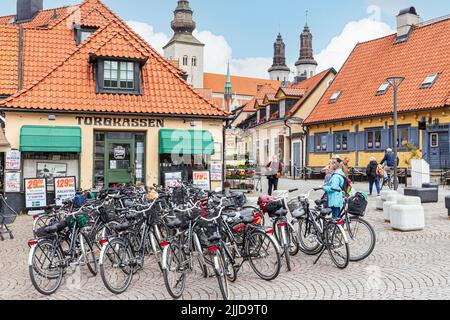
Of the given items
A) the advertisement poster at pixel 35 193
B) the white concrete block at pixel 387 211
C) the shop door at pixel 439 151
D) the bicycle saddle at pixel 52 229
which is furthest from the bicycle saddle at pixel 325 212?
the shop door at pixel 439 151

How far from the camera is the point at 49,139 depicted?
1500 centimetres

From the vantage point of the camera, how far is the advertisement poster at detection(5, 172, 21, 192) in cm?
1461

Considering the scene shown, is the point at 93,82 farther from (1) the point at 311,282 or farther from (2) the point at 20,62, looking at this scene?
(1) the point at 311,282

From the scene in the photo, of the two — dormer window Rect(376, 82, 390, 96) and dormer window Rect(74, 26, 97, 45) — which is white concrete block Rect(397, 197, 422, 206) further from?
dormer window Rect(376, 82, 390, 96)

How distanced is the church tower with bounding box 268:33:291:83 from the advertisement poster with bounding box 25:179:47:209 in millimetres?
99665

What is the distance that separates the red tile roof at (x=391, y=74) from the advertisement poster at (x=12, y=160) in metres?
19.8

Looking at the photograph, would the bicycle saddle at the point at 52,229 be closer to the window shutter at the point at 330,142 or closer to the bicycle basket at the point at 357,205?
the bicycle basket at the point at 357,205

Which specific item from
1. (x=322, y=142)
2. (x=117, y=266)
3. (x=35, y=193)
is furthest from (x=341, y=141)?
(x=117, y=266)

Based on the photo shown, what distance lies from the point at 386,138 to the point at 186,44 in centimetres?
6533

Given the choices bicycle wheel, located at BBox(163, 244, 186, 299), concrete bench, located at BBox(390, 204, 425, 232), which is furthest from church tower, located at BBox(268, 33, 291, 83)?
bicycle wheel, located at BBox(163, 244, 186, 299)

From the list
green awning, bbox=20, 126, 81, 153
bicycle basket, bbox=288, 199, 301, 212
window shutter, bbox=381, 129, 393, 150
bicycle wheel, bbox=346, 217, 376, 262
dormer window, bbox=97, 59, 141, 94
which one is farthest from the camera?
window shutter, bbox=381, 129, 393, 150

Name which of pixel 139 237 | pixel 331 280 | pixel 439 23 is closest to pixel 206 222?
pixel 139 237

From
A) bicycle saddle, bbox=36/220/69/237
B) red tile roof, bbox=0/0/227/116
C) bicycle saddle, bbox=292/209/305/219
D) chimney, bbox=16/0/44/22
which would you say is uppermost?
chimney, bbox=16/0/44/22
